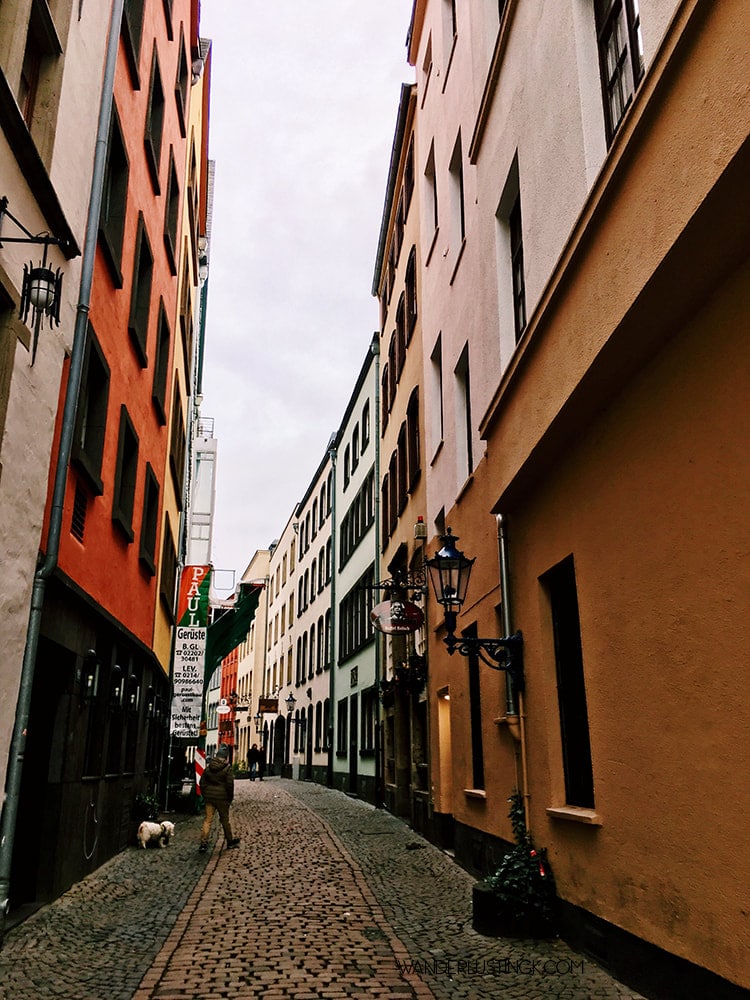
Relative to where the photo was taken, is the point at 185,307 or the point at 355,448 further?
the point at 355,448

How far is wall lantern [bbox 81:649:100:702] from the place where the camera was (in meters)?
9.90

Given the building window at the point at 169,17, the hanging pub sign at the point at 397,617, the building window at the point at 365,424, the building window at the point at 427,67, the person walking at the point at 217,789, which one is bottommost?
the person walking at the point at 217,789

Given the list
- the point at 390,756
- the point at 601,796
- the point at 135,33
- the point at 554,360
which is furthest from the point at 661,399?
the point at 390,756

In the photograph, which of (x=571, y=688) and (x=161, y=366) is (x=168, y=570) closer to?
(x=161, y=366)

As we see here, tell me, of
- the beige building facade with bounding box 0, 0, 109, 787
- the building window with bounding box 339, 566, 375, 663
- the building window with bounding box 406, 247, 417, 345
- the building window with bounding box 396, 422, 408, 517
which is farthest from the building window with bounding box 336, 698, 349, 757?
the beige building facade with bounding box 0, 0, 109, 787

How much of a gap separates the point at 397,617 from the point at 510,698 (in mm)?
5333

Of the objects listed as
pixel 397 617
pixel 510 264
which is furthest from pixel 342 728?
pixel 510 264

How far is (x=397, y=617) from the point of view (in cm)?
1373

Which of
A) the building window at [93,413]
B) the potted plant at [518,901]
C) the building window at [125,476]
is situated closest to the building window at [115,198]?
the building window at [93,413]

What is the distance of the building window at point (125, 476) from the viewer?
39.4 ft

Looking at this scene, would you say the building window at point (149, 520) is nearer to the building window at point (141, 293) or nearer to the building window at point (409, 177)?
the building window at point (141, 293)

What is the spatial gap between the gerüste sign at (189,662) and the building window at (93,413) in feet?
22.6

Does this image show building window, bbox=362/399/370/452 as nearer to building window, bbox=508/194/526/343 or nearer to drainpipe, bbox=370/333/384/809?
drainpipe, bbox=370/333/384/809

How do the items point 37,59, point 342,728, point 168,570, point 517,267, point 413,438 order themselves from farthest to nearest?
1. point 342,728
2. point 168,570
3. point 413,438
4. point 517,267
5. point 37,59
